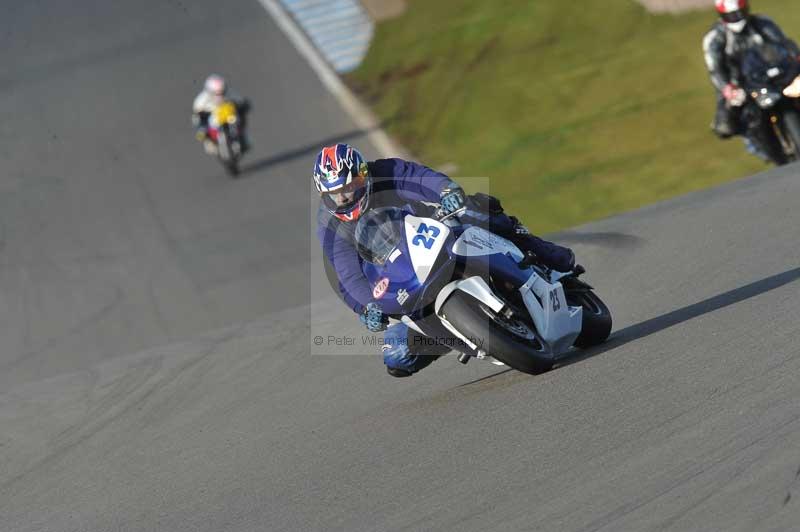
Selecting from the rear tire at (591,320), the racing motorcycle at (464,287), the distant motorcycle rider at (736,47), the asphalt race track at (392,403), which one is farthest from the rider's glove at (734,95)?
the racing motorcycle at (464,287)

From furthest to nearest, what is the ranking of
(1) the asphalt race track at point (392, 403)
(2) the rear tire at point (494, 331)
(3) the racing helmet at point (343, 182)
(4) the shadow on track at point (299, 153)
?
1. (4) the shadow on track at point (299, 153)
2. (3) the racing helmet at point (343, 182)
3. (2) the rear tire at point (494, 331)
4. (1) the asphalt race track at point (392, 403)

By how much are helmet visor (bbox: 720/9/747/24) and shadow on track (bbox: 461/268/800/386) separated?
491 centimetres

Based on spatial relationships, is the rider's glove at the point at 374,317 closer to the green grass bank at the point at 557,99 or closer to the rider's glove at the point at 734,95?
the rider's glove at the point at 734,95

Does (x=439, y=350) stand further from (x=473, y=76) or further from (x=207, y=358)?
(x=473, y=76)

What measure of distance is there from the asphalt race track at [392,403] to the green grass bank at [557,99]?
10.8 feet

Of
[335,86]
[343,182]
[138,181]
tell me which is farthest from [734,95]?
[335,86]

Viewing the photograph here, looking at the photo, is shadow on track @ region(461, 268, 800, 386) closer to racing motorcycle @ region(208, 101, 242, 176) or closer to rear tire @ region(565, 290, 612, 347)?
rear tire @ region(565, 290, 612, 347)

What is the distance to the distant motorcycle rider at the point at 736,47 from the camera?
473 inches

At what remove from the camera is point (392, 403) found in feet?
24.2

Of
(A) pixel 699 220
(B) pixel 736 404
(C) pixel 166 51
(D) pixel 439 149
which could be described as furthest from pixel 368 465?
(C) pixel 166 51

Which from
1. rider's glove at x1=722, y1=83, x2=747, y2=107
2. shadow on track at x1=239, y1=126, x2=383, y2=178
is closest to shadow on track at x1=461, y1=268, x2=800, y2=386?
rider's glove at x1=722, y1=83, x2=747, y2=107

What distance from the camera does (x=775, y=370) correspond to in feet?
18.7

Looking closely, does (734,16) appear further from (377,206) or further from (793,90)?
(377,206)

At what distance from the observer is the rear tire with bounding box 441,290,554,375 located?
247 inches
